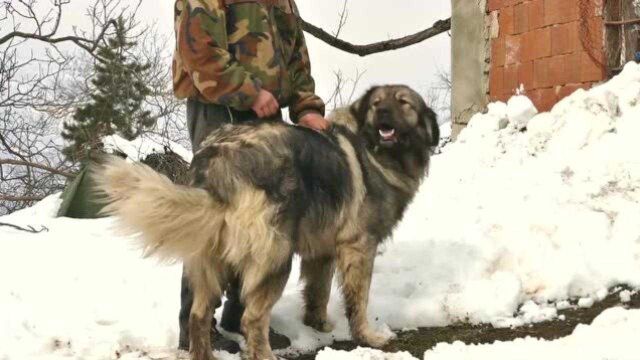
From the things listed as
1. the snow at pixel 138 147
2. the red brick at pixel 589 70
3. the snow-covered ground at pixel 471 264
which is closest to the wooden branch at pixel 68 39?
the snow at pixel 138 147

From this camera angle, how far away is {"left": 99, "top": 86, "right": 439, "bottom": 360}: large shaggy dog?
298 centimetres

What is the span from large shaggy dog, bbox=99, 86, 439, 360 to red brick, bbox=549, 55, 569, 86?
10.7ft

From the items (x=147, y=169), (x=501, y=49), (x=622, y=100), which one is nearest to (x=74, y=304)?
(x=147, y=169)

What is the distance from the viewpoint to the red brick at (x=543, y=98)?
688cm

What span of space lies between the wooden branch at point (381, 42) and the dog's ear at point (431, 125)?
586cm

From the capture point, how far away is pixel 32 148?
1400cm

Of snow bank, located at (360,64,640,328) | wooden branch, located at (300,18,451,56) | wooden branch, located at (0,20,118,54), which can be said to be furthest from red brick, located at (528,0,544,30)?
wooden branch, located at (0,20,118,54)

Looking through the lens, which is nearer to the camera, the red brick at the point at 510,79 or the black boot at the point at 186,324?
the black boot at the point at 186,324

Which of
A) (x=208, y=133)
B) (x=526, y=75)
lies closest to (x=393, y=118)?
(x=208, y=133)

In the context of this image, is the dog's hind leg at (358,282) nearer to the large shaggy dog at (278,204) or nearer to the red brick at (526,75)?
the large shaggy dog at (278,204)

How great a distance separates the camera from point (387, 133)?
3.91m

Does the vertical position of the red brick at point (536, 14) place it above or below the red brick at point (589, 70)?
above

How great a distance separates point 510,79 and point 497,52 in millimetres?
398

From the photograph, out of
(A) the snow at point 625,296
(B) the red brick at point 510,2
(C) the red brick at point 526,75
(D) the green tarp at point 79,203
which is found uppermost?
(B) the red brick at point 510,2
